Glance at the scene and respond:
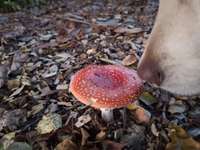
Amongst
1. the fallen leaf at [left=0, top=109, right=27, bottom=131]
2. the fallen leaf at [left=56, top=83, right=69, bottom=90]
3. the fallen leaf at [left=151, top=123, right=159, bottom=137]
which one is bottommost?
the fallen leaf at [left=0, top=109, right=27, bottom=131]

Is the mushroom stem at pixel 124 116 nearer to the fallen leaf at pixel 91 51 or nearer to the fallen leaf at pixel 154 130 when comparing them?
the fallen leaf at pixel 154 130

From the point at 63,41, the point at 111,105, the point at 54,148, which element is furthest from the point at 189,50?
the point at 63,41

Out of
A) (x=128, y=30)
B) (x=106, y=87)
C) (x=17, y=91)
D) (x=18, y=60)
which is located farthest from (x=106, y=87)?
(x=128, y=30)

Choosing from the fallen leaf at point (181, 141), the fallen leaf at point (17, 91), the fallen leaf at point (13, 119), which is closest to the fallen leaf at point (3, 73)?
the fallen leaf at point (17, 91)

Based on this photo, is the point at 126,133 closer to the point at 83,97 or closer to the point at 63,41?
the point at 83,97

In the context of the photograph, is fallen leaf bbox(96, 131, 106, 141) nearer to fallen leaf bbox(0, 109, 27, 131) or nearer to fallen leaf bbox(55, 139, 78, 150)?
fallen leaf bbox(55, 139, 78, 150)

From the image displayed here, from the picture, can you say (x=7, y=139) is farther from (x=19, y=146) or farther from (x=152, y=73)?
(x=152, y=73)

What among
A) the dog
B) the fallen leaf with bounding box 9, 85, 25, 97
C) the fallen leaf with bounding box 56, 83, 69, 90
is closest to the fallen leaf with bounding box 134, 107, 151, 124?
the dog
